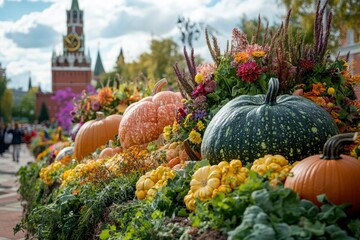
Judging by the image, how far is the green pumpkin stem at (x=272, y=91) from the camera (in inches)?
168

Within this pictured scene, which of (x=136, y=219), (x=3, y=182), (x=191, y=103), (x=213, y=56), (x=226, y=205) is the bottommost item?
(x=3, y=182)

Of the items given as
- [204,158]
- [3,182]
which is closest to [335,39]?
[3,182]

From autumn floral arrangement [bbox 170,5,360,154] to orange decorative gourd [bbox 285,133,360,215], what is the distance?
5.45 feet

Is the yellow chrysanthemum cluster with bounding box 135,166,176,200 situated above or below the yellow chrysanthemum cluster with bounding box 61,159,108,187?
above

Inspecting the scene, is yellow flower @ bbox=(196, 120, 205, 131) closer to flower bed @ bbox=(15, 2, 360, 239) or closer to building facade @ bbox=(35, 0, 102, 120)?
flower bed @ bbox=(15, 2, 360, 239)

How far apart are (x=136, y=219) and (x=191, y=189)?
416 mm

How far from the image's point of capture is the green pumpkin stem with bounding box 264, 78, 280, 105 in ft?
14.0

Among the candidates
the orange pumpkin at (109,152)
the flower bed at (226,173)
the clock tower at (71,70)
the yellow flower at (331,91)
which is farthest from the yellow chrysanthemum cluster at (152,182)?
the clock tower at (71,70)

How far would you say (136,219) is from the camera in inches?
150

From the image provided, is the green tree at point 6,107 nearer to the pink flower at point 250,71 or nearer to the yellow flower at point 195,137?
the yellow flower at point 195,137

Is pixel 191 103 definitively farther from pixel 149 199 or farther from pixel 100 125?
pixel 100 125

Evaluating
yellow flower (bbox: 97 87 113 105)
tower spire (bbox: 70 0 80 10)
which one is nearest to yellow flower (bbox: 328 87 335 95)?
yellow flower (bbox: 97 87 113 105)

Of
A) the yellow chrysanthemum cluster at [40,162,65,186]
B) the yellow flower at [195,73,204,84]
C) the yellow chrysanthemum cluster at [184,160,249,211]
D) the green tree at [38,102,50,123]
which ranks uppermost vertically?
the yellow flower at [195,73,204,84]

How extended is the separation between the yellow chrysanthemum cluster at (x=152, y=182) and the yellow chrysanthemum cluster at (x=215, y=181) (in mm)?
461
